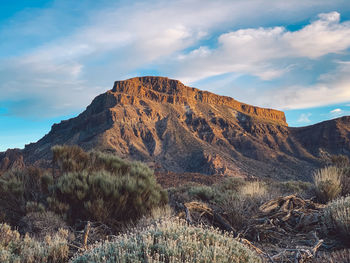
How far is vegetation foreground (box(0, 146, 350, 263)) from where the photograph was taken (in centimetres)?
400

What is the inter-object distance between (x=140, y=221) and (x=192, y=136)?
3035 inches

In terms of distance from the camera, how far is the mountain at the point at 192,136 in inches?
2746

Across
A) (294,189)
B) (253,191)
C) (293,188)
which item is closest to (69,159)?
(253,191)

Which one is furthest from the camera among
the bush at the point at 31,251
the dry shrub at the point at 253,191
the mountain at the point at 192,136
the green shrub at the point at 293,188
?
the mountain at the point at 192,136

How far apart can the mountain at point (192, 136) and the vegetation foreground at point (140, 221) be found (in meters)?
52.8

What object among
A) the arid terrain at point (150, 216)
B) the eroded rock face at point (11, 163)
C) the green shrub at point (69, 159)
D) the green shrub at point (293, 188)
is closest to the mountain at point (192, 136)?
the eroded rock face at point (11, 163)

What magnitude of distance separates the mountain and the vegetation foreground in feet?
173

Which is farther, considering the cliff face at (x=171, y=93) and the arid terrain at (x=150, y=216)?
the cliff face at (x=171, y=93)

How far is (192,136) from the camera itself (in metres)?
83.3

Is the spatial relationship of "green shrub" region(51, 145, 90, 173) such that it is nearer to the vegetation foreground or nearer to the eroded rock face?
the vegetation foreground

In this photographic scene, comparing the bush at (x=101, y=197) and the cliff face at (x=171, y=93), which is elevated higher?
the cliff face at (x=171, y=93)

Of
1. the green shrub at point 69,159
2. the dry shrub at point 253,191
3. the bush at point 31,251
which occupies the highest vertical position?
the green shrub at point 69,159

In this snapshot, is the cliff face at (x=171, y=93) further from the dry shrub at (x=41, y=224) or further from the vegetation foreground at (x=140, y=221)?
the dry shrub at (x=41, y=224)

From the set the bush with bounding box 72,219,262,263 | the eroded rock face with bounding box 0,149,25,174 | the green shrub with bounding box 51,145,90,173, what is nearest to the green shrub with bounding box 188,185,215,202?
the green shrub with bounding box 51,145,90,173
